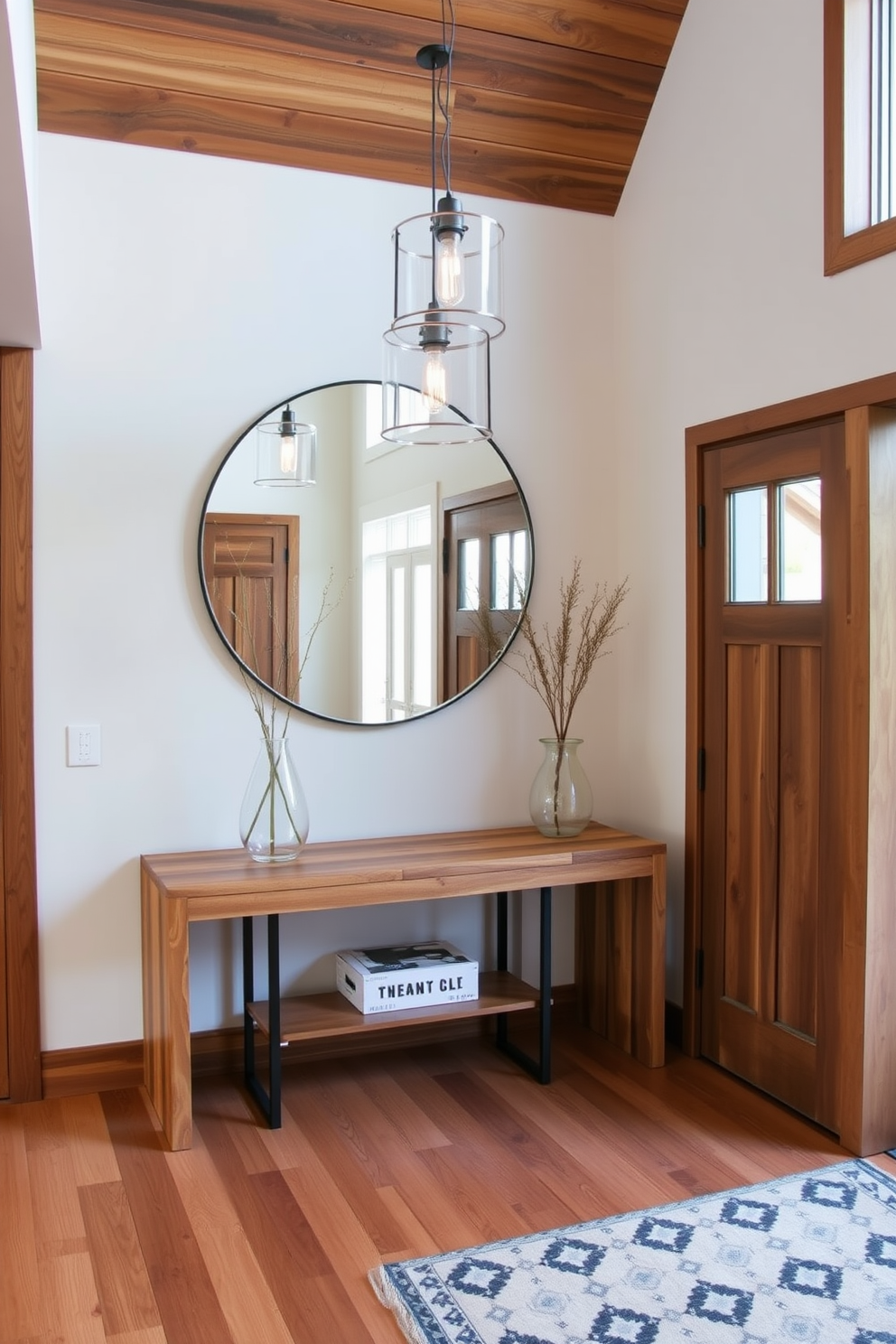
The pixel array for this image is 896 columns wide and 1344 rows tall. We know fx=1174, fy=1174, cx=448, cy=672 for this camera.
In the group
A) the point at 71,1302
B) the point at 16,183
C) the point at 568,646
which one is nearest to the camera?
the point at 16,183

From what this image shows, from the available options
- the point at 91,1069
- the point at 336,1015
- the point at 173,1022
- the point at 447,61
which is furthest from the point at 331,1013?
the point at 447,61

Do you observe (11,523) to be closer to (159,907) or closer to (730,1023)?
(159,907)

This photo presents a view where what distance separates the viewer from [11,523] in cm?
305

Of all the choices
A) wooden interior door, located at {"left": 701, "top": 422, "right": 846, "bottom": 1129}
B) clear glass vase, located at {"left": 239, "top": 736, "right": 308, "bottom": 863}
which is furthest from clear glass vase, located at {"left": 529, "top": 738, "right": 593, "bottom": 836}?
clear glass vase, located at {"left": 239, "top": 736, "right": 308, "bottom": 863}

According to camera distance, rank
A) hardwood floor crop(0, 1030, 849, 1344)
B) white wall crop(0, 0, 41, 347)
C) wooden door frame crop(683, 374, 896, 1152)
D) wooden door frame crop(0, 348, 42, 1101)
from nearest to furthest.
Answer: white wall crop(0, 0, 41, 347) < hardwood floor crop(0, 1030, 849, 1344) < wooden door frame crop(683, 374, 896, 1152) < wooden door frame crop(0, 348, 42, 1101)

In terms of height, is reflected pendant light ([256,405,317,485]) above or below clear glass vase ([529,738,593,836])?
above

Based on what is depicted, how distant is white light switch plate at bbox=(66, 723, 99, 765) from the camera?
314cm

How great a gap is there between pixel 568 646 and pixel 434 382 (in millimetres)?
1547

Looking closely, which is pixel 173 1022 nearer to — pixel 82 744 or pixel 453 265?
pixel 82 744

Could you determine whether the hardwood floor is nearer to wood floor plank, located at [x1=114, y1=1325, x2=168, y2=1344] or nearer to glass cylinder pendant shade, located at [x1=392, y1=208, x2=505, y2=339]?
wood floor plank, located at [x1=114, y1=1325, x2=168, y2=1344]

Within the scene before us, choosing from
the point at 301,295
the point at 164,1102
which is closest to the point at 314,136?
the point at 301,295

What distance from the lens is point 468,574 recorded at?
11.7ft

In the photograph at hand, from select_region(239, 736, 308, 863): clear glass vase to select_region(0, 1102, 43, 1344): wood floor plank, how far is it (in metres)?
0.90

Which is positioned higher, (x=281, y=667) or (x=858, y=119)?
(x=858, y=119)
